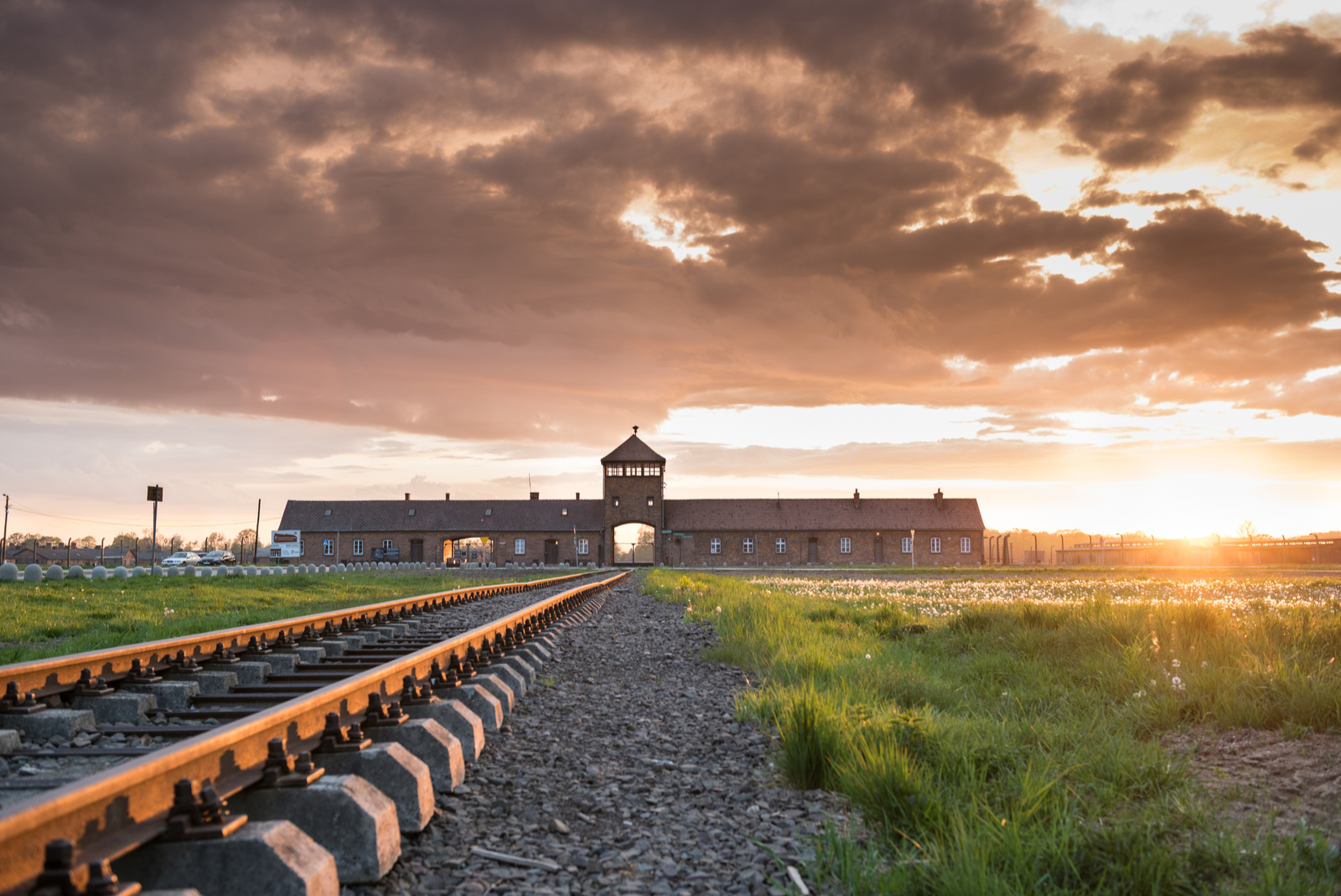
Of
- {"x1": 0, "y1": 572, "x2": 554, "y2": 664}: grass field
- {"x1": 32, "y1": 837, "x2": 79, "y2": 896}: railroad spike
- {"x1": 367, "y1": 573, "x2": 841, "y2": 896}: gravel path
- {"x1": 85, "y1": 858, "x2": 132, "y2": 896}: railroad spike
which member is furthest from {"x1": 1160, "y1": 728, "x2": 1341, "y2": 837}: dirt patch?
{"x1": 0, "y1": 572, "x2": 554, "y2": 664}: grass field

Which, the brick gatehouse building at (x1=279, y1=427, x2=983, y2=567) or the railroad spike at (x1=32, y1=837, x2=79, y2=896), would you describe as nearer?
the railroad spike at (x1=32, y1=837, x2=79, y2=896)

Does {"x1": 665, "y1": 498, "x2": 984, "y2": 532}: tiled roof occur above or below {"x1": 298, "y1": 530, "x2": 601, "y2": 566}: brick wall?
above

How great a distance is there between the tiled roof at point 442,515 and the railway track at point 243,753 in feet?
209

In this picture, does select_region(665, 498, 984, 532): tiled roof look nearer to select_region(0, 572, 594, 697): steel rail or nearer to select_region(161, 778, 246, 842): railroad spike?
select_region(0, 572, 594, 697): steel rail

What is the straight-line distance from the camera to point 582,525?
7044cm

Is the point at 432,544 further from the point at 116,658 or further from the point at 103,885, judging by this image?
the point at 103,885

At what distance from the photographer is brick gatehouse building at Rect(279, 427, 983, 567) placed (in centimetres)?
6725

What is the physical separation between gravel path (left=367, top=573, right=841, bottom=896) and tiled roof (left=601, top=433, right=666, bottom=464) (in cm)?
6068

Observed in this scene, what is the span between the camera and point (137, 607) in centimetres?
1394

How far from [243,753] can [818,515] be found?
2696 inches

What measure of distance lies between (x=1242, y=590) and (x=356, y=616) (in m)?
15.7

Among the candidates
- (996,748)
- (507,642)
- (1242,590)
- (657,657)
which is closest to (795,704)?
(996,748)

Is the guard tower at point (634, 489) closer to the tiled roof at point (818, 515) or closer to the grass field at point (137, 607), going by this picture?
the tiled roof at point (818, 515)

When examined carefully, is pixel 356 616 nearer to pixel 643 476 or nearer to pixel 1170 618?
pixel 1170 618
